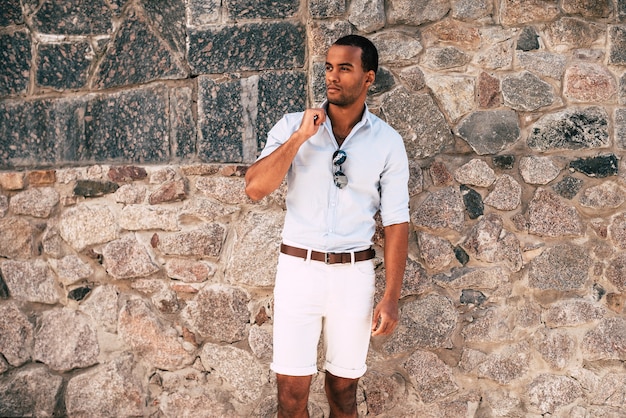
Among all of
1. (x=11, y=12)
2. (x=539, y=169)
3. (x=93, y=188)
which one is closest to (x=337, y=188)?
(x=539, y=169)

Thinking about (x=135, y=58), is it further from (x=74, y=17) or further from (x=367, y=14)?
(x=367, y=14)

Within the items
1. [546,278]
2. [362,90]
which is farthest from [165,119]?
[546,278]

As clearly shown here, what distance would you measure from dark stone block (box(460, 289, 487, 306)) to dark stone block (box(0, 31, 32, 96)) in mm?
2490

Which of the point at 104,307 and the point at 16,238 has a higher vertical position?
the point at 16,238

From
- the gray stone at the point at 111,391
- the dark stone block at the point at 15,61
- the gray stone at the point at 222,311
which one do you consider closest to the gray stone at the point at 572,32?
the gray stone at the point at 222,311

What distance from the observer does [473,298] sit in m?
2.97

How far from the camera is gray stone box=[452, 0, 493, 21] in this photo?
115 inches

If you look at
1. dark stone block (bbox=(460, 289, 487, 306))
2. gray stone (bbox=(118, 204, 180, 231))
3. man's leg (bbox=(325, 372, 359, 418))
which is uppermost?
gray stone (bbox=(118, 204, 180, 231))

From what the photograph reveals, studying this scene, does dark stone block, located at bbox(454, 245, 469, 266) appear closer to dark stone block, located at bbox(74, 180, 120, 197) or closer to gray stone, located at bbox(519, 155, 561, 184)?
gray stone, located at bbox(519, 155, 561, 184)

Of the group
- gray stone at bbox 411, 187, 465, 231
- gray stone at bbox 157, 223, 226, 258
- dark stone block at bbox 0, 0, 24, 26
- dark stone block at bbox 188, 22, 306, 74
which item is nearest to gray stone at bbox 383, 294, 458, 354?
gray stone at bbox 411, 187, 465, 231

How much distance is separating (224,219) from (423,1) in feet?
4.45

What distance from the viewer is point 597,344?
9.77 feet

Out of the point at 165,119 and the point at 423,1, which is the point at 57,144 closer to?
the point at 165,119

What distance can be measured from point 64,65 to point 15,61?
282 mm
